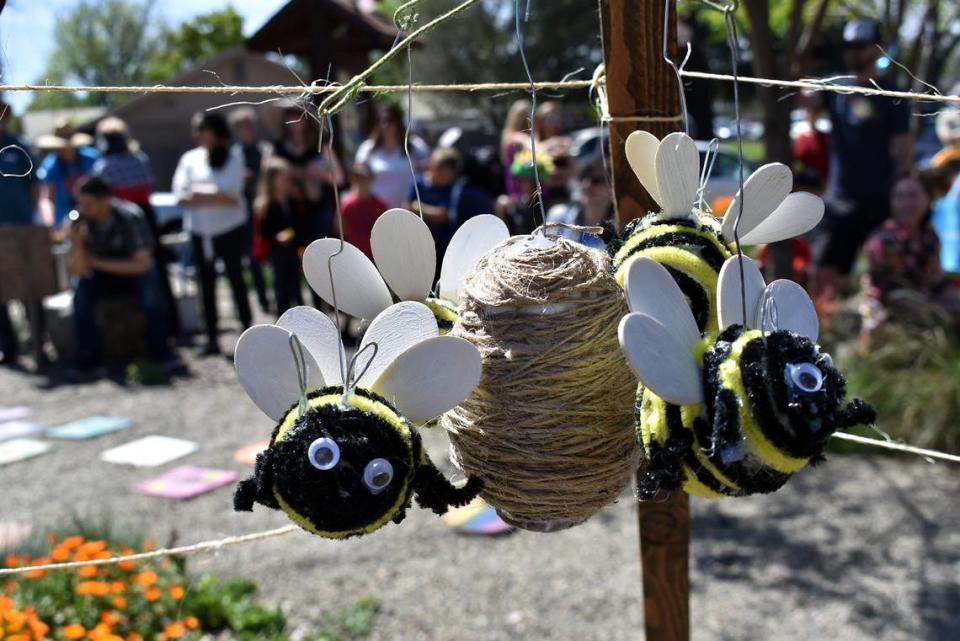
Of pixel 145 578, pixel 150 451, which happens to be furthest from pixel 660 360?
pixel 150 451

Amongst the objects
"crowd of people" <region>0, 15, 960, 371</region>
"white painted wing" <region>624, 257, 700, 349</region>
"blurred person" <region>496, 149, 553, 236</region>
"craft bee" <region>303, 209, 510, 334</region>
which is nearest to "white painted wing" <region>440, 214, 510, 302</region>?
"craft bee" <region>303, 209, 510, 334</region>

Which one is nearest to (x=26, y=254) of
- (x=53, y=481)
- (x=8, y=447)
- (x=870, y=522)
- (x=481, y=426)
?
(x=8, y=447)

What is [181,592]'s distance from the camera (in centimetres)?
252

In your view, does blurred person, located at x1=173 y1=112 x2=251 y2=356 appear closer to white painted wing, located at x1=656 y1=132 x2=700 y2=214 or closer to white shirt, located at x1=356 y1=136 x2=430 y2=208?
white shirt, located at x1=356 y1=136 x2=430 y2=208

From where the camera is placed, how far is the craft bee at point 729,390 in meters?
0.80

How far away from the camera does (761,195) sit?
1.02 meters

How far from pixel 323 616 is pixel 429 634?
1.14 ft

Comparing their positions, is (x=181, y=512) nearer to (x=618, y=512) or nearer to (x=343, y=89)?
(x=618, y=512)

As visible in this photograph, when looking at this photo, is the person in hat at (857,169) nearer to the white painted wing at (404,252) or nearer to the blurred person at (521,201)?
the blurred person at (521,201)

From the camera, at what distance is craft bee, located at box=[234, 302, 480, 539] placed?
853 mm

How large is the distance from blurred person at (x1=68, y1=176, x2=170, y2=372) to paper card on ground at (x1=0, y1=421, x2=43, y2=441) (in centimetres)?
103

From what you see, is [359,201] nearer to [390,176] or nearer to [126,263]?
[390,176]

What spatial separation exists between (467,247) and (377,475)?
0.41m

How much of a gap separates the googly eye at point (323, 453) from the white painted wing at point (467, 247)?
37 cm
